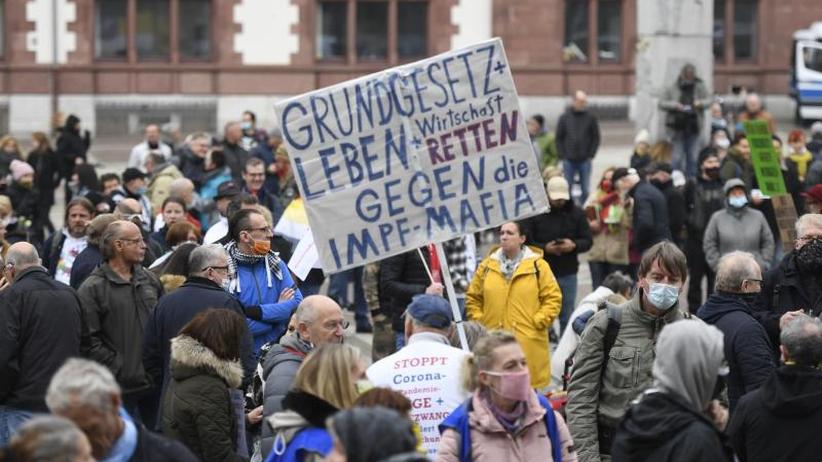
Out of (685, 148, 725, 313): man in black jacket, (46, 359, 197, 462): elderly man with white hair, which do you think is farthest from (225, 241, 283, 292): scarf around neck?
(685, 148, 725, 313): man in black jacket

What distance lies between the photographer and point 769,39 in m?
37.2

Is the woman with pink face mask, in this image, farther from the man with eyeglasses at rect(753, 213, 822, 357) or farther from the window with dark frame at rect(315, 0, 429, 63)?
the window with dark frame at rect(315, 0, 429, 63)

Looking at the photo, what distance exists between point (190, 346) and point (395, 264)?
4221mm

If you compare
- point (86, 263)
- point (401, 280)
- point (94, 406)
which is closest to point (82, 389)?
point (94, 406)

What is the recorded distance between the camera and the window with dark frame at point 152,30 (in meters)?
35.0

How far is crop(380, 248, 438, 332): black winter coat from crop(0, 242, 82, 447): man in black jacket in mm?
3365

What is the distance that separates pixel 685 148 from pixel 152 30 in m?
15.7

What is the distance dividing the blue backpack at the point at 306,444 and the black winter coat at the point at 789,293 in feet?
13.5

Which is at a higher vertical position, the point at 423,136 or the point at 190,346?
the point at 423,136

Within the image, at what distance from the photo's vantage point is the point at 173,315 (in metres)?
9.08

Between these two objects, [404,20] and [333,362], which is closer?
[333,362]

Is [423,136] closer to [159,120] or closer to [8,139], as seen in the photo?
[8,139]

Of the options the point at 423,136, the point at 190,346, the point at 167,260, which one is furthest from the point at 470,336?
the point at 167,260

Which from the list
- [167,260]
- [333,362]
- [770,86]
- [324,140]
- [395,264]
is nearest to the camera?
[333,362]
